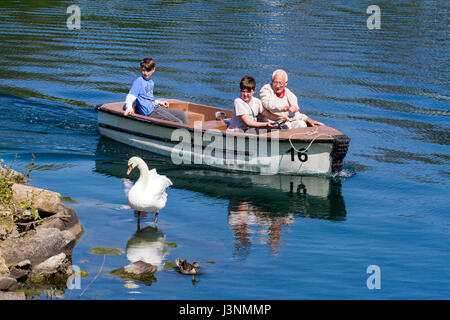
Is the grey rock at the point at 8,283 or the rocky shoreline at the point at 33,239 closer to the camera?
the grey rock at the point at 8,283

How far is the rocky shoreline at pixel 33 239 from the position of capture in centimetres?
848

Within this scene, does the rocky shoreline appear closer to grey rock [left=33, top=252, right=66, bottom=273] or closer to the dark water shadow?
grey rock [left=33, top=252, right=66, bottom=273]

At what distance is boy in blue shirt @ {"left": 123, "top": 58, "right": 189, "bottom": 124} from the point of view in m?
14.1

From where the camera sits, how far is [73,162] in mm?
14180

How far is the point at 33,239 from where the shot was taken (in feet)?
29.7

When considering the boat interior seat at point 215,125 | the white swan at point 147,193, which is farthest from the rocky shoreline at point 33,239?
the boat interior seat at point 215,125

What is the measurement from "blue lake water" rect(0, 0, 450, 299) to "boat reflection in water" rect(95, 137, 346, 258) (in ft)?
0.12

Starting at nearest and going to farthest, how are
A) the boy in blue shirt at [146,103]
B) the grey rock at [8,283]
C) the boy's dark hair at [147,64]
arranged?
the grey rock at [8,283] → the boy's dark hair at [147,64] → the boy in blue shirt at [146,103]

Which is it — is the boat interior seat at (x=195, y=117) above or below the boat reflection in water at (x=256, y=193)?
above

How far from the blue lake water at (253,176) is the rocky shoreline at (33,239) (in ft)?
1.04

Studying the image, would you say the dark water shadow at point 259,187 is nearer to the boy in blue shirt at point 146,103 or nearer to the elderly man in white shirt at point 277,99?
the boy in blue shirt at point 146,103

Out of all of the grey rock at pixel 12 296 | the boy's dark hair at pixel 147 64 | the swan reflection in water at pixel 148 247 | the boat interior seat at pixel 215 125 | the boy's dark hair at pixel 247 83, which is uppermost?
the boy's dark hair at pixel 147 64

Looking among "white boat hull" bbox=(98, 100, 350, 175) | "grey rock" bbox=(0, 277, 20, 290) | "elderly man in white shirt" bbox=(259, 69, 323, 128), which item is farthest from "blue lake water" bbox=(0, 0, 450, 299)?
"elderly man in white shirt" bbox=(259, 69, 323, 128)
